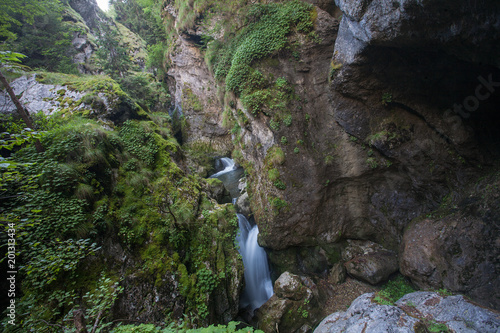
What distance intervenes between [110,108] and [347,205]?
10.7 metres

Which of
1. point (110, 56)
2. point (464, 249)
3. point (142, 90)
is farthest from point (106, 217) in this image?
point (110, 56)

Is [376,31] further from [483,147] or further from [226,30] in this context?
[226,30]

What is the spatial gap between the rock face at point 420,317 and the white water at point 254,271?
4.20 metres

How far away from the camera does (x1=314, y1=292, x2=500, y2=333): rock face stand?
3.40 m

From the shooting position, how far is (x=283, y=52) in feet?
28.8

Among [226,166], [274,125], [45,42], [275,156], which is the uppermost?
[45,42]

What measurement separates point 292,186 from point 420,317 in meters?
5.22

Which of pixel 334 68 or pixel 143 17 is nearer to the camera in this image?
pixel 334 68

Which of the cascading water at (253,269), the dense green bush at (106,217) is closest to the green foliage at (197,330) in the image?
the dense green bush at (106,217)

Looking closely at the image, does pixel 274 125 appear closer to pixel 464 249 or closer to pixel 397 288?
pixel 464 249

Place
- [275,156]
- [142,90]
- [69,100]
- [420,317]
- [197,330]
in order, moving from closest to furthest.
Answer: [197,330] < [420,317] < [69,100] < [275,156] < [142,90]

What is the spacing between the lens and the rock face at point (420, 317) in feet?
11.1

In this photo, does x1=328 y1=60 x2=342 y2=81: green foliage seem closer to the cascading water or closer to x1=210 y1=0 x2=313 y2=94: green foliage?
x1=210 y1=0 x2=313 y2=94: green foliage

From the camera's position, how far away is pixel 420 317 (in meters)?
3.83
